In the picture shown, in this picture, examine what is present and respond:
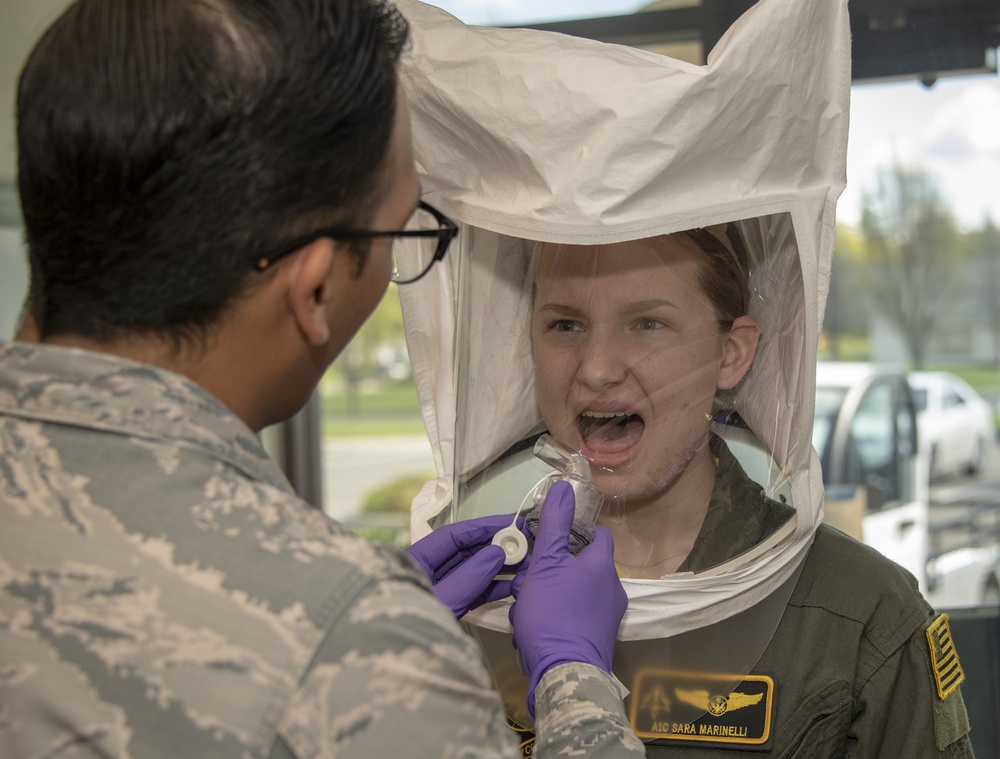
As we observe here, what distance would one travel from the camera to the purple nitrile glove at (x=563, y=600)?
1.09 metres

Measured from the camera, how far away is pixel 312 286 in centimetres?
78

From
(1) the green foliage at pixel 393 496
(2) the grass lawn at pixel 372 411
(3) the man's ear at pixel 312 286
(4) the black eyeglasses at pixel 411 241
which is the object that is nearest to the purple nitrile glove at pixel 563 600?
(4) the black eyeglasses at pixel 411 241

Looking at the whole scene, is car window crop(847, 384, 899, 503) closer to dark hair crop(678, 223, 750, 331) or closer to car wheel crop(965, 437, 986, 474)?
car wheel crop(965, 437, 986, 474)

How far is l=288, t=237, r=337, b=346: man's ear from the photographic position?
2.51 feet

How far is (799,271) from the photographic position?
4.22 feet

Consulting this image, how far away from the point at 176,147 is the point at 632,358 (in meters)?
0.70

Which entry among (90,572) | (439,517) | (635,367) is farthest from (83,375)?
(439,517)

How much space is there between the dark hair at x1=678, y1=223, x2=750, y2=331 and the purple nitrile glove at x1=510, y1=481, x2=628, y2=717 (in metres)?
0.31

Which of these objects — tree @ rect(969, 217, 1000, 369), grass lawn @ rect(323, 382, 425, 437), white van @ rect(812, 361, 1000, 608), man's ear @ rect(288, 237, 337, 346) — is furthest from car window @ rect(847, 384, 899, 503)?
man's ear @ rect(288, 237, 337, 346)

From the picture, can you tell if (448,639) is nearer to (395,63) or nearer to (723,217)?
(395,63)

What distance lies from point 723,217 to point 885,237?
2.62m

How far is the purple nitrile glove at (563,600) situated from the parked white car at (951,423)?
267 centimetres

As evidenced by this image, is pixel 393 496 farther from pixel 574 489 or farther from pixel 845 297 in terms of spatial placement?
pixel 574 489

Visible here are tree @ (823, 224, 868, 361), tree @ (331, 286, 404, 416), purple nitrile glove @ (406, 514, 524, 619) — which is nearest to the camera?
purple nitrile glove @ (406, 514, 524, 619)
